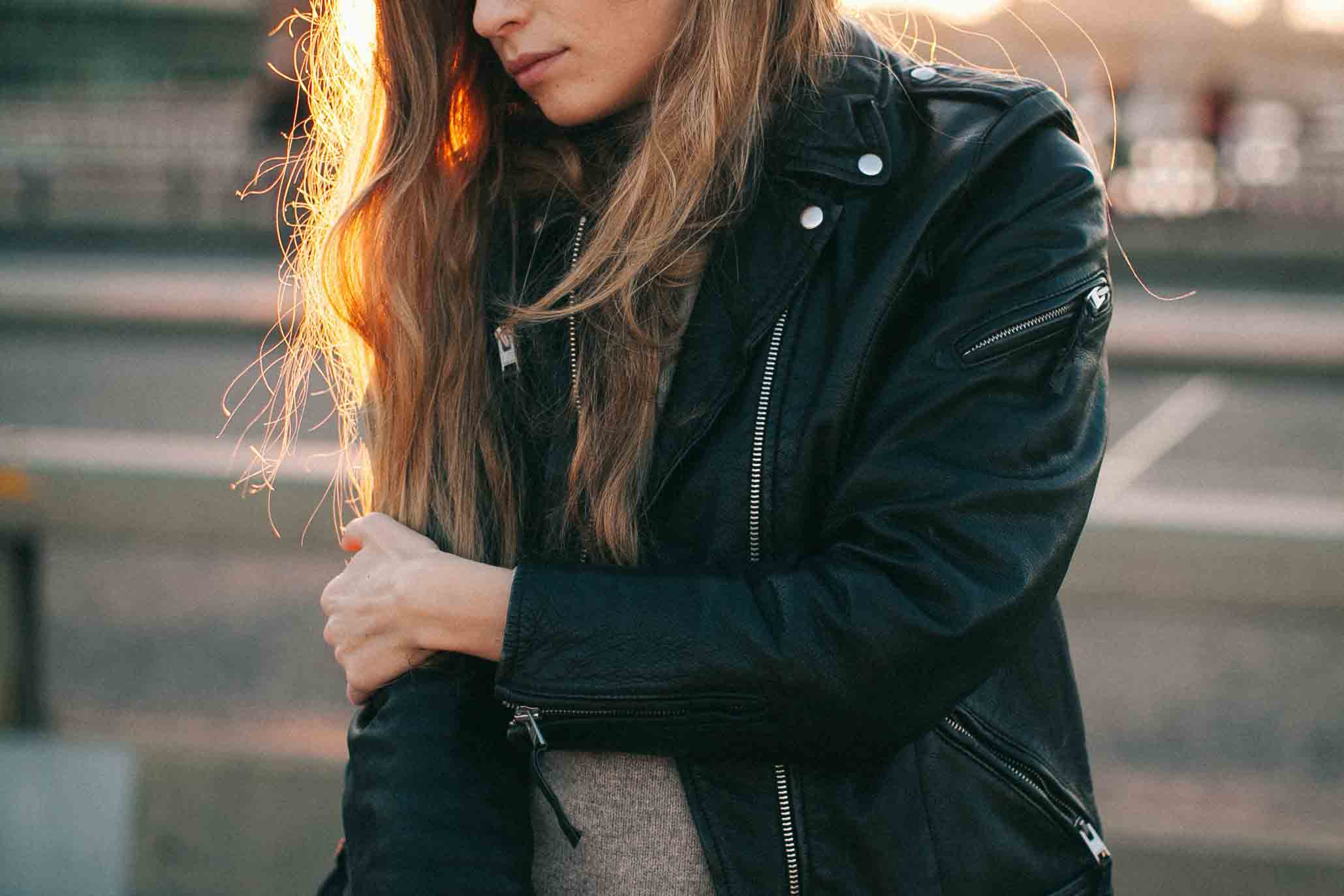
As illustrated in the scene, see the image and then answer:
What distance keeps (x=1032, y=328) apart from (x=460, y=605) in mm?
624

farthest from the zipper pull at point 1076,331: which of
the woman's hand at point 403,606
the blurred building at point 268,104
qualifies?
the blurred building at point 268,104

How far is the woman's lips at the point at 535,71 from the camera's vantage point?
5.19 ft

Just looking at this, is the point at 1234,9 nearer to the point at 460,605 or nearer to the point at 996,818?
the point at 996,818

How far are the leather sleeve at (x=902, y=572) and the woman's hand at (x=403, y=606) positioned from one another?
7cm

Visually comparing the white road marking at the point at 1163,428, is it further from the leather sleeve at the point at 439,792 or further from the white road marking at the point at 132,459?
the leather sleeve at the point at 439,792

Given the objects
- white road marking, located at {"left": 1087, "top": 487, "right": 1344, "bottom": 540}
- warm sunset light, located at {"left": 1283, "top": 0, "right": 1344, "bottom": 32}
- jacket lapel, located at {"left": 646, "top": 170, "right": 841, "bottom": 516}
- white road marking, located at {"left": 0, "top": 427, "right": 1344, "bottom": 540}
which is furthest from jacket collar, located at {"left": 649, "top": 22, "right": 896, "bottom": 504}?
warm sunset light, located at {"left": 1283, "top": 0, "right": 1344, "bottom": 32}

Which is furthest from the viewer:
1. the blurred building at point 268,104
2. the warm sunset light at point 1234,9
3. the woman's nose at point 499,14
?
the warm sunset light at point 1234,9

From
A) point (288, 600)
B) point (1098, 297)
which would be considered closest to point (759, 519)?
point (1098, 297)

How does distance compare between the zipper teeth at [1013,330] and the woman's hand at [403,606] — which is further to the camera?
the woman's hand at [403,606]

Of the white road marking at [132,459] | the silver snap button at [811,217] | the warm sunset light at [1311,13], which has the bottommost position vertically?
the warm sunset light at [1311,13]

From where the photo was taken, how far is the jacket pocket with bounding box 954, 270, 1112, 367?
133 centimetres

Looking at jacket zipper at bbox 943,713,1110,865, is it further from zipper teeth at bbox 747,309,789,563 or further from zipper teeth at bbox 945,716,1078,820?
zipper teeth at bbox 747,309,789,563

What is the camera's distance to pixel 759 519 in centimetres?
140

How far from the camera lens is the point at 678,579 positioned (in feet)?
4.48
